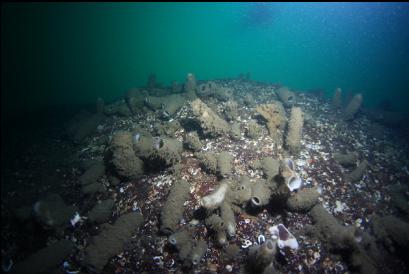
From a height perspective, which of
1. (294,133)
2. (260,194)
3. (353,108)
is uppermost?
(294,133)

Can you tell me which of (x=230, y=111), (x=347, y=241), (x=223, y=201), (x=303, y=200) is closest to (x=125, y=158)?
(x=223, y=201)

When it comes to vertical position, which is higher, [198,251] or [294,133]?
[294,133]

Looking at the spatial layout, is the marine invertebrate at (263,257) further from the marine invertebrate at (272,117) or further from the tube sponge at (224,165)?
the marine invertebrate at (272,117)

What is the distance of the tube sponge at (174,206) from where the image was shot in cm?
Answer: 457

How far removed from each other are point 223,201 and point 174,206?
1.00m

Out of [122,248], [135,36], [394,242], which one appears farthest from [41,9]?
[394,242]

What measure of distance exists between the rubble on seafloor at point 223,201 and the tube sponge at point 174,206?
1.0 inches

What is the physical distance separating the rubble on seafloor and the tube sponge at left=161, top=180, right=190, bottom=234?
25 millimetres

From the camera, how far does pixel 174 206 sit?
4.77 meters

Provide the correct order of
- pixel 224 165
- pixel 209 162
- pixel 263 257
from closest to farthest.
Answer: pixel 263 257 → pixel 224 165 → pixel 209 162

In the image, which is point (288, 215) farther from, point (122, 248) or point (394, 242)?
point (122, 248)

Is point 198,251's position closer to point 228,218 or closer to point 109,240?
point 228,218

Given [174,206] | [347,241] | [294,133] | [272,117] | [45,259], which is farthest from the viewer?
[272,117]

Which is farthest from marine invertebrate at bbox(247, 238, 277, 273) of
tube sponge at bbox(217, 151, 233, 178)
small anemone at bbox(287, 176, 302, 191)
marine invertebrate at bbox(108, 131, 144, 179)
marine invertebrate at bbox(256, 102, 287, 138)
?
marine invertebrate at bbox(256, 102, 287, 138)
